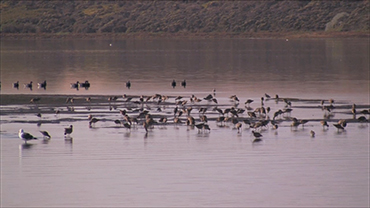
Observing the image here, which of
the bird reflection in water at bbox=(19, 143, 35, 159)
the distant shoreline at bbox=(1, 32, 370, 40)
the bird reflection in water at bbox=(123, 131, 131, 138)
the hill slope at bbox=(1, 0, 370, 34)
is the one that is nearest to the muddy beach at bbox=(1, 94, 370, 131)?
the bird reflection in water at bbox=(123, 131, 131, 138)

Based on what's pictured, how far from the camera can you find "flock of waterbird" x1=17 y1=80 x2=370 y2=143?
22500 mm

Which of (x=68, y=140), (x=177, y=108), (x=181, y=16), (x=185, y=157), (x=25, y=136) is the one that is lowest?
(x=185, y=157)

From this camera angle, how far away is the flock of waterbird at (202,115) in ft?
73.8

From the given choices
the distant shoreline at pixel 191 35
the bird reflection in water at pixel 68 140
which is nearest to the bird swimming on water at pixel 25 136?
the bird reflection in water at pixel 68 140

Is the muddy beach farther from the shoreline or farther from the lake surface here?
the shoreline

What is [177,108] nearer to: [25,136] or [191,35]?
[25,136]

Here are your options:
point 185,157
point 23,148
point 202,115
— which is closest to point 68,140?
point 23,148

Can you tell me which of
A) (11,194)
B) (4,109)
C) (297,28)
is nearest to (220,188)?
(11,194)

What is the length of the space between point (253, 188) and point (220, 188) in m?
0.57

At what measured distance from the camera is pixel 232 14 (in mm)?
124438

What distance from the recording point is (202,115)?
2495cm

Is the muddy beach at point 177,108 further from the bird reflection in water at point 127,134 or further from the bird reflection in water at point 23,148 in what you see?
the bird reflection in water at point 23,148

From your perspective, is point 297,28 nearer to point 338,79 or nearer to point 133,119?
point 338,79

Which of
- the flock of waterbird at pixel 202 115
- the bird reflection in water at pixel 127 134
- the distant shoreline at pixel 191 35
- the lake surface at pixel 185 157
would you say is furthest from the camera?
the distant shoreline at pixel 191 35
